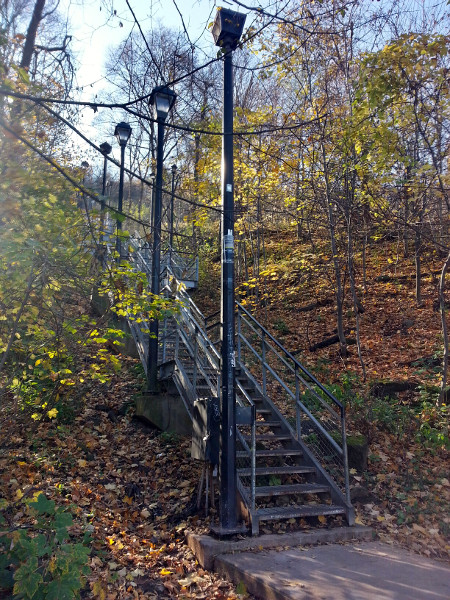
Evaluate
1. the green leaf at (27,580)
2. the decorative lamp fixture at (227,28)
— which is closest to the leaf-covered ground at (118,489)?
the green leaf at (27,580)

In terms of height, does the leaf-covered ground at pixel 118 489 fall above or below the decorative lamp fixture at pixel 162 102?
below

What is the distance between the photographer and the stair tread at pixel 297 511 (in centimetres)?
558

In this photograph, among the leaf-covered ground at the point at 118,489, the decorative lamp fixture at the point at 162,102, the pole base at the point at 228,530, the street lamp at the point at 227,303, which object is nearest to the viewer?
the leaf-covered ground at the point at 118,489

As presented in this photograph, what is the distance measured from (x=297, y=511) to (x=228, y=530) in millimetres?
931

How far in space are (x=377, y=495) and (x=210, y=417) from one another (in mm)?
2897

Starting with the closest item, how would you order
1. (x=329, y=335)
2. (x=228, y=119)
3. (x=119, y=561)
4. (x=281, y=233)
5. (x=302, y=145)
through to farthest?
(x=119, y=561)
(x=228, y=119)
(x=302, y=145)
(x=329, y=335)
(x=281, y=233)

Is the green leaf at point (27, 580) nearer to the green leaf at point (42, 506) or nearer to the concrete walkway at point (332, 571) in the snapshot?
the green leaf at point (42, 506)

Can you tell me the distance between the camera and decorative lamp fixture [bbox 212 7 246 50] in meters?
5.81

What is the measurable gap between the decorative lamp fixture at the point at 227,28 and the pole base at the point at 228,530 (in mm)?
5651

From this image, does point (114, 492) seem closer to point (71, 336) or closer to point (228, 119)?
point (71, 336)

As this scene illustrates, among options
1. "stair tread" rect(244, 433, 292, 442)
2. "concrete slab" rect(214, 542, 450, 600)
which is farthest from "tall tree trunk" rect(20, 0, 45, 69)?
"concrete slab" rect(214, 542, 450, 600)

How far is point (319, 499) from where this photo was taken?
253 inches

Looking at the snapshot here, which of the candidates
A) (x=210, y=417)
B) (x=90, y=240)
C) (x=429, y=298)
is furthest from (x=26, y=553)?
(x=429, y=298)

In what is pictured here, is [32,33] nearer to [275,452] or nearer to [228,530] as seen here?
[275,452]
